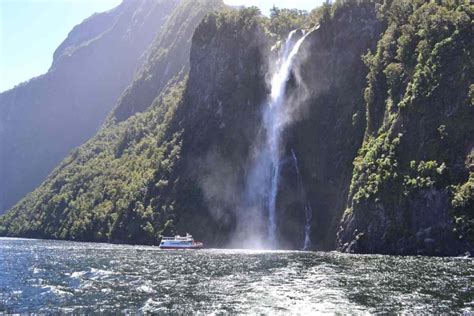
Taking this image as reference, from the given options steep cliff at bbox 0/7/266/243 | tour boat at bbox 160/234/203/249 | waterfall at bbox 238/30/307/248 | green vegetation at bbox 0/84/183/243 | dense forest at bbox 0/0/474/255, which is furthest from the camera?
green vegetation at bbox 0/84/183/243

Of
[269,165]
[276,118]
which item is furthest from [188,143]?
[269,165]

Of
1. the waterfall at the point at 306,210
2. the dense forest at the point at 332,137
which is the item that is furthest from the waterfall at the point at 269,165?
the waterfall at the point at 306,210

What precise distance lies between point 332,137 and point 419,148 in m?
26.0

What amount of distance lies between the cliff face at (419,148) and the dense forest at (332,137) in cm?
19

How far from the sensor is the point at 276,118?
122 m

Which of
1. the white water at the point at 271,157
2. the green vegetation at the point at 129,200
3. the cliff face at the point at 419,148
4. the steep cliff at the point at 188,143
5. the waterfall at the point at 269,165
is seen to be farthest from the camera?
the green vegetation at the point at 129,200

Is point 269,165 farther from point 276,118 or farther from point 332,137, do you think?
point 332,137

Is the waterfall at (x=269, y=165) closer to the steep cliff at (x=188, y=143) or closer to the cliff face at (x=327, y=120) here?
the cliff face at (x=327, y=120)

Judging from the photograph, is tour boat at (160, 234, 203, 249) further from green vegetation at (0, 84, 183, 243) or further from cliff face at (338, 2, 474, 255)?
cliff face at (338, 2, 474, 255)

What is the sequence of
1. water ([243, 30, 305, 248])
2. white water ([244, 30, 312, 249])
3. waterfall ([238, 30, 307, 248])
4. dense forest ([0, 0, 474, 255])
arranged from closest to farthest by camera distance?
dense forest ([0, 0, 474, 255]) → waterfall ([238, 30, 307, 248]) → white water ([244, 30, 312, 249]) → water ([243, 30, 305, 248])

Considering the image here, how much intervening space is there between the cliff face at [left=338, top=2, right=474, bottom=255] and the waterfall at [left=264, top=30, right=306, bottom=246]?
2076cm

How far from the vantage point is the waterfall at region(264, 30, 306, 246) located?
11006 cm

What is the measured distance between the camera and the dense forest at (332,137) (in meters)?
80.4

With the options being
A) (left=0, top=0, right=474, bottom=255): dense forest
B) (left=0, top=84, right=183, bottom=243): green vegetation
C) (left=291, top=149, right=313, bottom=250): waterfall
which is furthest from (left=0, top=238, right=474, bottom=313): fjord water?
(left=0, top=84, right=183, bottom=243): green vegetation
